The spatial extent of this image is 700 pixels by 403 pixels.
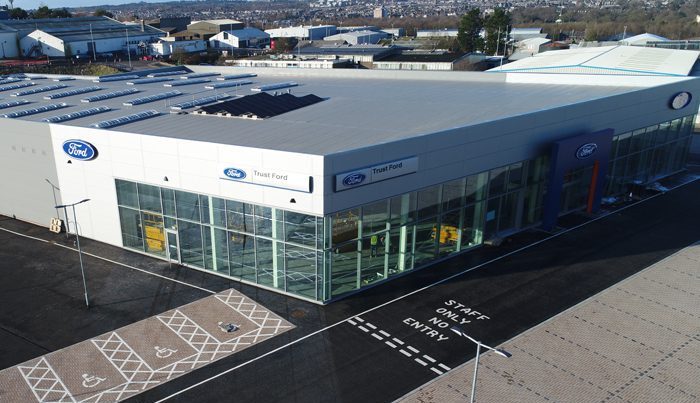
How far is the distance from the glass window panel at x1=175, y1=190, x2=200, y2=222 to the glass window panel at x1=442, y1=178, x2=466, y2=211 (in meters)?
12.2

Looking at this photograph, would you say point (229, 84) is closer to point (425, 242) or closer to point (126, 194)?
point (126, 194)

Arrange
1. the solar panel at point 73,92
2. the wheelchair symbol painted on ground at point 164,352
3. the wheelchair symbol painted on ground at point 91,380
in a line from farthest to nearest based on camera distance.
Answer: the solar panel at point 73,92, the wheelchair symbol painted on ground at point 164,352, the wheelchair symbol painted on ground at point 91,380

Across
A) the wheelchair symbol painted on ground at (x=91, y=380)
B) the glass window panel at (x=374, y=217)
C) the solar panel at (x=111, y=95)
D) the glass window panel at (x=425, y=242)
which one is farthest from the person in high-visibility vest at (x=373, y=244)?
the solar panel at (x=111, y=95)

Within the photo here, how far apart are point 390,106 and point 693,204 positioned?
72.1 feet

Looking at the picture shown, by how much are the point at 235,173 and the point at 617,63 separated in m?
36.1

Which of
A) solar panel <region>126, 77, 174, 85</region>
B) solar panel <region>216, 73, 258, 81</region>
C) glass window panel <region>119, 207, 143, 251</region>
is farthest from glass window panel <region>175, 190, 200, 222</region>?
solar panel <region>216, 73, 258, 81</region>

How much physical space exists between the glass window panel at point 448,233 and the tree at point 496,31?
271ft

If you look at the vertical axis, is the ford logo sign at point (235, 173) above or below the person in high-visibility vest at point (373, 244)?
above

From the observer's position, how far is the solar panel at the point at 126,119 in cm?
2815

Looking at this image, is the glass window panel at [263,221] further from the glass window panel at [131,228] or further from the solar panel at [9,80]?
the solar panel at [9,80]

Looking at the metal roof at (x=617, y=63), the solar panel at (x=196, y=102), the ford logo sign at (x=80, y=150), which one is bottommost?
the ford logo sign at (x=80, y=150)

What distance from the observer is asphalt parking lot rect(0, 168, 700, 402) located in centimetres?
1845

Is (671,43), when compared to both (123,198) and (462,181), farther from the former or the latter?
(123,198)

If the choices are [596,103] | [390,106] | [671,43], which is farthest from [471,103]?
[671,43]
